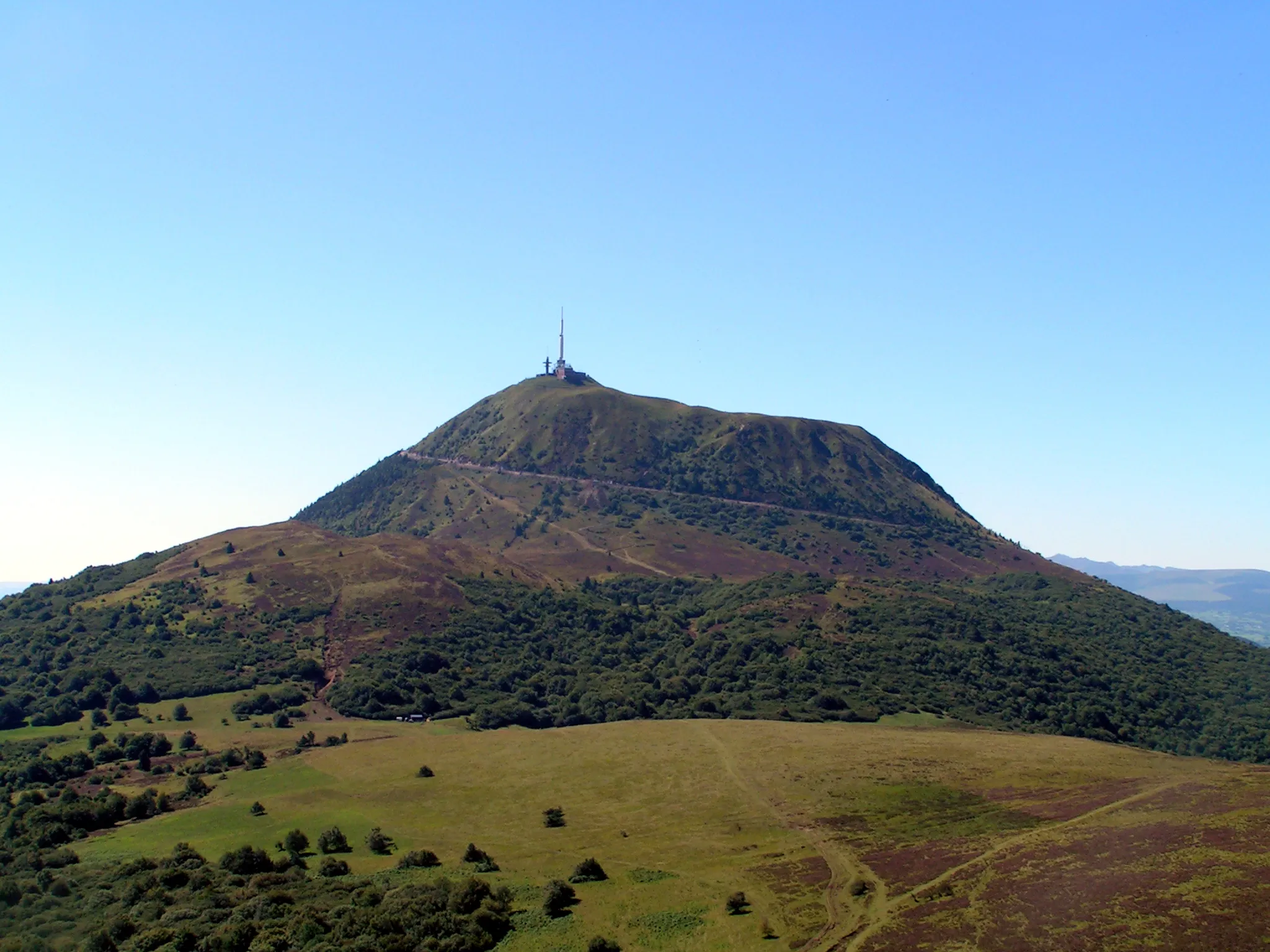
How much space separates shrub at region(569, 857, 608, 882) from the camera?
63312 millimetres

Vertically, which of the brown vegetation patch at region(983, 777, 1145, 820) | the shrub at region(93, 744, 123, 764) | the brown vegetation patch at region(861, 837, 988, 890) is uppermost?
the shrub at region(93, 744, 123, 764)

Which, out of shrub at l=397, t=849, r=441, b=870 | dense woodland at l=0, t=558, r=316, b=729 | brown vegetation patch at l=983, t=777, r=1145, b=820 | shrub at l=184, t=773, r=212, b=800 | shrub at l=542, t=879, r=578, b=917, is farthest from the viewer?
dense woodland at l=0, t=558, r=316, b=729

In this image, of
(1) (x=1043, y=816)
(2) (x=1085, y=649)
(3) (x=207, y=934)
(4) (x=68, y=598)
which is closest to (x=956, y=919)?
(1) (x=1043, y=816)

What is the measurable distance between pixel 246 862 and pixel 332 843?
712cm

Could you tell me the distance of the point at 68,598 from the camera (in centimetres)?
15638

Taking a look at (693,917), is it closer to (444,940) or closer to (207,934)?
(444,940)

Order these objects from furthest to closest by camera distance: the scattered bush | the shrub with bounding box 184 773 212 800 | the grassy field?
1. the shrub with bounding box 184 773 212 800
2. the scattered bush
3. the grassy field

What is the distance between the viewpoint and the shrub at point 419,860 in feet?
219

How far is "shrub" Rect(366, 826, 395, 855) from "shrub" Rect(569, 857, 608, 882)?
47.1 feet

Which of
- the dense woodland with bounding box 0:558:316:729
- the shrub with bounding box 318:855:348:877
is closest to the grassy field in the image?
the shrub with bounding box 318:855:348:877

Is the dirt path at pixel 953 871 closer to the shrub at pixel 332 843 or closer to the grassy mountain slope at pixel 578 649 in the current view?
the shrub at pixel 332 843

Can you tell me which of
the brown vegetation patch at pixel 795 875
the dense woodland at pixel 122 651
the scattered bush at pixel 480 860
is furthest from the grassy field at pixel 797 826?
the dense woodland at pixel 122 651

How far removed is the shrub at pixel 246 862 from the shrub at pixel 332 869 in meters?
3.08

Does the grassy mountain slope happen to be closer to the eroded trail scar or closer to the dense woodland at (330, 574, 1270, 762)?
the dense woodland at (330, 574, 1270, 762)
